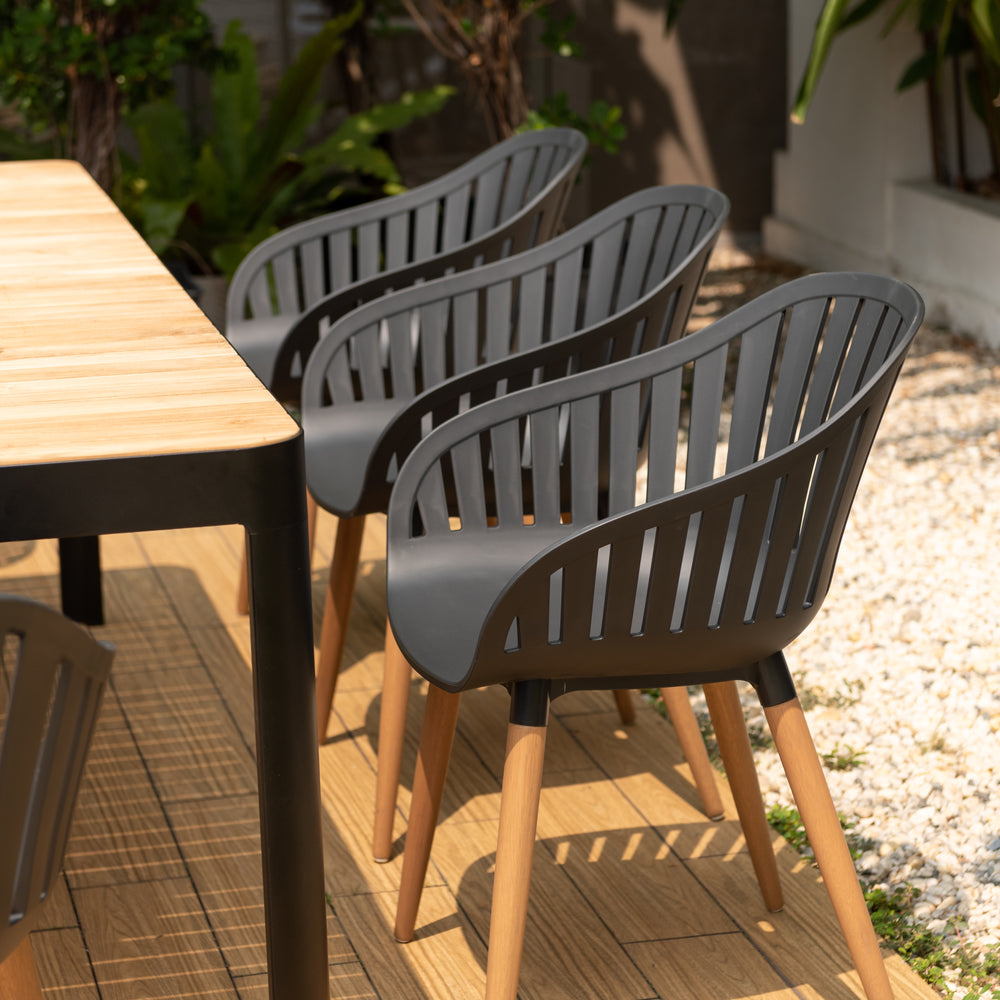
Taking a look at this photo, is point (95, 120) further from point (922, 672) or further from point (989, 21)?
point (922, 672)

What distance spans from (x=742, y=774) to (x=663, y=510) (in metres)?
0.58

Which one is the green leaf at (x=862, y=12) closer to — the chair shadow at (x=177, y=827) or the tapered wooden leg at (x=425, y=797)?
the chair shadow at (x=177, y=827)

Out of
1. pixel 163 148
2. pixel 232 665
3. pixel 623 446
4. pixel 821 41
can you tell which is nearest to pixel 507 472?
pixel 623 446

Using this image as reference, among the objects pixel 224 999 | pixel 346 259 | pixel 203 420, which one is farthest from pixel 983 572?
pixel 203 420

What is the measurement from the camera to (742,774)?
1.93 meters

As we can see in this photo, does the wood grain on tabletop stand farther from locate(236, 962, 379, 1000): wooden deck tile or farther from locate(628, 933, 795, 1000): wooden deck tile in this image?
locate(628, 933, 795, 1000): wooden deck tile

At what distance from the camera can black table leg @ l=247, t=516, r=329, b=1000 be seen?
1339mm

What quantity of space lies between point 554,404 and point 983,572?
1649 millimetres

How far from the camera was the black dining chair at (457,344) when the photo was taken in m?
2.12

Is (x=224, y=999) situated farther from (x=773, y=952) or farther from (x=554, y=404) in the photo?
(x=554, y=404)

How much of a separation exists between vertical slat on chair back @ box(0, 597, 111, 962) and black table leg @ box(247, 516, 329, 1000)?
256mm

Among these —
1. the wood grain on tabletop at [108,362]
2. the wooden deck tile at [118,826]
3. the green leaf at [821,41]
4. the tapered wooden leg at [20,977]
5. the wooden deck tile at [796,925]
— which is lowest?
the wooden deck tile at [118,826]

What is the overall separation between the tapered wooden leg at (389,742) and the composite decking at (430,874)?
54mm

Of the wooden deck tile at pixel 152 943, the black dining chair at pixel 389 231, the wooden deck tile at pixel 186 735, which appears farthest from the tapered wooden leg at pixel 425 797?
the black dining chair at pixel 389 231
